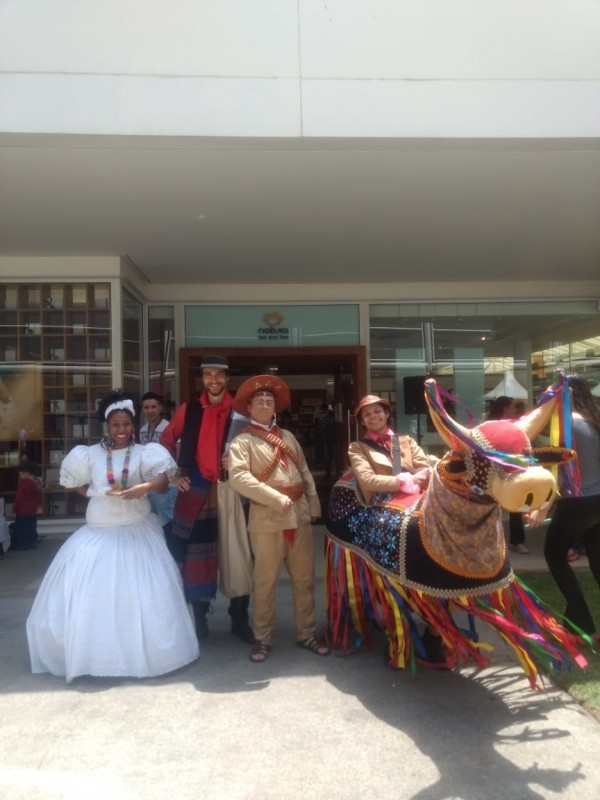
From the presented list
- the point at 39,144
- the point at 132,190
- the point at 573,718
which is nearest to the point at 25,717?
the point at 573,718

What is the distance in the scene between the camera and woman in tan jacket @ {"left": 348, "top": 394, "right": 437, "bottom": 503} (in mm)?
3605

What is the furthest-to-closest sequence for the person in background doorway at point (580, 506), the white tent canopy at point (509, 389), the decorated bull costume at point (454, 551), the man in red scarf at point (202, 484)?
1. the white tent canopy at point (509, 389)
2. the man in red scarf at point (202, 484)
3. the person in background doorway at point (580, 506)
4. the decorated bull costume at point (454, 551)

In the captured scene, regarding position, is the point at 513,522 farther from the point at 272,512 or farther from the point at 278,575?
the point at 272,512

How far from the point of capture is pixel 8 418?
7922 millimetres

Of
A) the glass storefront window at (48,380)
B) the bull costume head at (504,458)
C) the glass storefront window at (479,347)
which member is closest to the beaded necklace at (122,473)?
the bull costume head at (504,458)

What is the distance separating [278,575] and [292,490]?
53 centimetres

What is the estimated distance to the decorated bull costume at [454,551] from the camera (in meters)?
2.61

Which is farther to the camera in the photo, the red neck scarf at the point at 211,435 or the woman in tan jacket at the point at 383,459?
the red neck scarf at the point at 211,435

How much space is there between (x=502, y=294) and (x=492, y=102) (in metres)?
4.85

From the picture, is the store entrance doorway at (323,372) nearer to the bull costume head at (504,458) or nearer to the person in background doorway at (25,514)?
the person in background doorway at (25,514)

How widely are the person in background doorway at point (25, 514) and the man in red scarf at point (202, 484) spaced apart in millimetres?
3674

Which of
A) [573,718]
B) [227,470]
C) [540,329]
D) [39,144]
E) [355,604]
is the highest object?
[39,144]

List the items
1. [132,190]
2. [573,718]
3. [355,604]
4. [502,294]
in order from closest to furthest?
[573,718] → [355,604] → [132,190] → [502,294]

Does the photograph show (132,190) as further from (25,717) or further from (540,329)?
(540,329)
